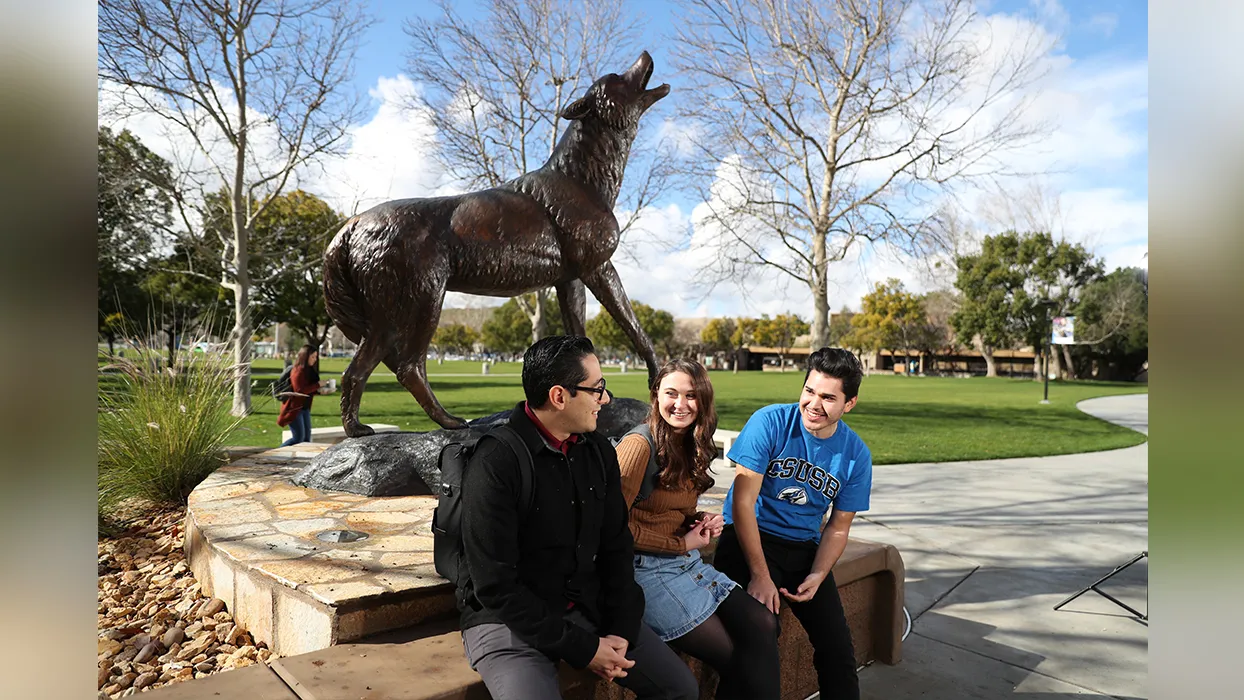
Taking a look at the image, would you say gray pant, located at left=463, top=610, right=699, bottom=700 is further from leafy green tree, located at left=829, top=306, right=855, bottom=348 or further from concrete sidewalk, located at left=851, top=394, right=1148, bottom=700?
leafy green tree, located at left=829, top=306, right=855, bottom=348

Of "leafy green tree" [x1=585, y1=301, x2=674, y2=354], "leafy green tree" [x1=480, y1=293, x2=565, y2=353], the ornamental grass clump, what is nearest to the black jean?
the ornamental grass clump

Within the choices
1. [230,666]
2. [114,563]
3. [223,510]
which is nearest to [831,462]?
[230,666]

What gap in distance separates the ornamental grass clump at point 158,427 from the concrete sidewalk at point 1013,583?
4822 millimetres

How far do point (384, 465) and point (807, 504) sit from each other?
2.61 m

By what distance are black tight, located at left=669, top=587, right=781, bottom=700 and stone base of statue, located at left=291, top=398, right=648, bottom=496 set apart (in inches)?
82.8

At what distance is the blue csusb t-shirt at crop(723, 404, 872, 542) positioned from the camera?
9.18ft

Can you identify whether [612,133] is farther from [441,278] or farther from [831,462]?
[831,462]

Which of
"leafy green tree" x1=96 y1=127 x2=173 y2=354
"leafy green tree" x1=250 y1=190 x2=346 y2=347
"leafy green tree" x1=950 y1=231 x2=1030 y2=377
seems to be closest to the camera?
"leafy green tree" x1=96 y1=127 x2=173 y2=354

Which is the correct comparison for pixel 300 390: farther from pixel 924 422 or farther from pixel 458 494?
pixel 924 422

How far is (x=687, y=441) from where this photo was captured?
2613 millimetres

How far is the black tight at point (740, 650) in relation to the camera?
241 cm

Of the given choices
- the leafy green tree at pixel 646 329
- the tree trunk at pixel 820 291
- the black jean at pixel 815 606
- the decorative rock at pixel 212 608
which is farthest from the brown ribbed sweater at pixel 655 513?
the leafy green tree at pixel 646 329

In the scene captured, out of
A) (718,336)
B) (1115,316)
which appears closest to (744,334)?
(718,336)

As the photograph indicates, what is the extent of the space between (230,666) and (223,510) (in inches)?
51.6
